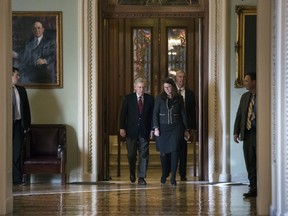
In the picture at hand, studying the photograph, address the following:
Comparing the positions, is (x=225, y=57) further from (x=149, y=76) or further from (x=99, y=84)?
(x=149, y=76)

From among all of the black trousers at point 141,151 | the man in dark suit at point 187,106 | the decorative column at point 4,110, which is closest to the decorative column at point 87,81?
the black trousers at point 141,151

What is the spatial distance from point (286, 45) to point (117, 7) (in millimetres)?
4479

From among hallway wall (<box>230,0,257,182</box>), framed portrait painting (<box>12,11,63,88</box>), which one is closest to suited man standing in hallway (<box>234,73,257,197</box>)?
hallway wall (<box>230,0,257,182</box>)

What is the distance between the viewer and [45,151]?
9953 mm

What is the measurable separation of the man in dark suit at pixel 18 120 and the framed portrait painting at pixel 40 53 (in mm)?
423

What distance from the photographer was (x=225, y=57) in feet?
32.4

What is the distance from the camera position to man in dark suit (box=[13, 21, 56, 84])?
392 inches

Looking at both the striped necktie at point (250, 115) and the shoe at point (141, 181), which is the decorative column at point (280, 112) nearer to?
the striped necktie at point (250, 115)

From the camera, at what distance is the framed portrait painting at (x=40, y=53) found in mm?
9945

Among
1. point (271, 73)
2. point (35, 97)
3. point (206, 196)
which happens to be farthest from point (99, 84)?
point (271, 73)

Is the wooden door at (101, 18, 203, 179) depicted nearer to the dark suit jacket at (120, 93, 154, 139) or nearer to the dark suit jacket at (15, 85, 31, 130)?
the dark suit jacket at (120, 93, 154, 139)

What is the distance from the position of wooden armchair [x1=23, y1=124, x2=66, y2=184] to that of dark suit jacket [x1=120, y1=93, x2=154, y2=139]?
918mm

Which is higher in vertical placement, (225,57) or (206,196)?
(225,57)

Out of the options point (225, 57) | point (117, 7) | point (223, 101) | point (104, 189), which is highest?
point (117, 7)
